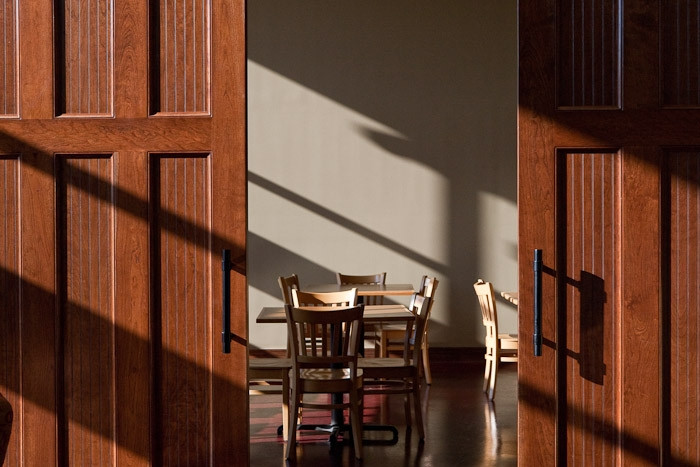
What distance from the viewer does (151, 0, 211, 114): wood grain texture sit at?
362 centimetres

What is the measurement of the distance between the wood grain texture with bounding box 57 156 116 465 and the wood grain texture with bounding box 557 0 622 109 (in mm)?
2063

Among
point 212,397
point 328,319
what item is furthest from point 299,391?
point 212,397

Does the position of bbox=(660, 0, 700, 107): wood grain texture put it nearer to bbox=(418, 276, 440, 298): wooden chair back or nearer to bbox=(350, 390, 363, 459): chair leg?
bbox=(350, 390, 363, 459): chair leg

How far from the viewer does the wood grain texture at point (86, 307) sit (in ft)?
12.0

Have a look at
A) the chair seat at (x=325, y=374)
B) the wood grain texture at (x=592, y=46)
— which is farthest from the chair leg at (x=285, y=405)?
the wood grain texture at (x=592, y=46)

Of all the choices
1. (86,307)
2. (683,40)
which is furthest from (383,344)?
(683,40)

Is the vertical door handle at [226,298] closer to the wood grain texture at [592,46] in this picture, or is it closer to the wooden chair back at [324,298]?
the wood grain texture at [592,46]

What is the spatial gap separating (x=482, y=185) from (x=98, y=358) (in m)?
6.11

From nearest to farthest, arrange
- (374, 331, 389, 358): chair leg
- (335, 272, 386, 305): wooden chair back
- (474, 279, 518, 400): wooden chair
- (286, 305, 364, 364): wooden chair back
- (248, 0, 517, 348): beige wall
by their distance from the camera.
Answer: (286, 305, 364, 364): wooden chair back
(474, 279, 518, 400): wooden chair
(374, 331, 389, 358): chair leg
(335, 272, 386, 305): wooden chair back
(248, 0, 517, 348): beige wall

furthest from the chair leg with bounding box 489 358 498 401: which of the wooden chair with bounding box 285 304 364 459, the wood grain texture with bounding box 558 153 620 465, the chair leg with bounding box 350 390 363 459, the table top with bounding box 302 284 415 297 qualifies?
the wood grain texture with bounding box 558 153 620 465

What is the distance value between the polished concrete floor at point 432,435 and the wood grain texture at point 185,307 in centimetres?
159

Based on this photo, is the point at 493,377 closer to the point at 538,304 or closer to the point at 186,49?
the point at 538,304

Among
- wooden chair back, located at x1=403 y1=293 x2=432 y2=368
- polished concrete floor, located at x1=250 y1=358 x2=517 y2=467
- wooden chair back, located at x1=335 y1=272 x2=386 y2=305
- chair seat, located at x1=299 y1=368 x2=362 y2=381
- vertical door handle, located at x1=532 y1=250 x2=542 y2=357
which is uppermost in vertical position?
vertical door handle, located at x1=532 y1=250 x2=542 y2=357

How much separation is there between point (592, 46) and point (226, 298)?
1933 millimetres
